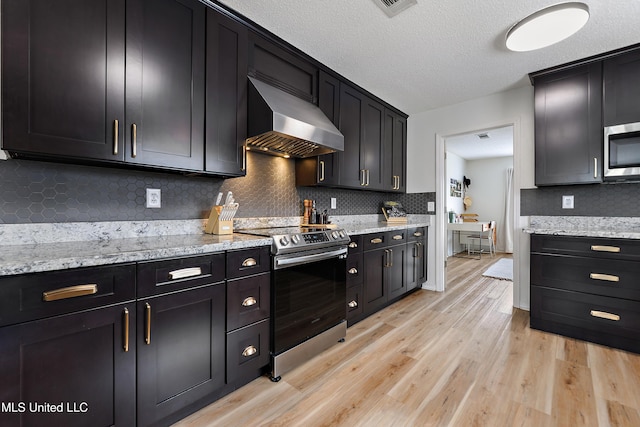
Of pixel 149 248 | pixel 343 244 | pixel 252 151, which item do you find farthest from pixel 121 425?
pixel 252 151

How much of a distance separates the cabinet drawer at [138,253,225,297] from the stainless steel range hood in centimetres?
97

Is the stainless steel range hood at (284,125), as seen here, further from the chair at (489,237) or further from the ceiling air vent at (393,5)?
the chair at (489,237)

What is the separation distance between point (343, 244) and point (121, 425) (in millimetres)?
1673

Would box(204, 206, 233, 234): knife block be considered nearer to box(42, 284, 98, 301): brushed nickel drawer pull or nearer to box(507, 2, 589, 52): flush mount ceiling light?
box(42, 284, 98, 301): brushed nickel drawer pull

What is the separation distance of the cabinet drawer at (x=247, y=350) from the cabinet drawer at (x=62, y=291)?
0.65 m

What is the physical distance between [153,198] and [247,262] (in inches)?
31.8

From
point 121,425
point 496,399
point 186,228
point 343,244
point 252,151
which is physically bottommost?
point 496,399

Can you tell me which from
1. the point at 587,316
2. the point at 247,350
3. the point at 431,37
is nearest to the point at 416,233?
the point at 587,316

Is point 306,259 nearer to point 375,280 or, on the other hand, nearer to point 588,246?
point 375,280

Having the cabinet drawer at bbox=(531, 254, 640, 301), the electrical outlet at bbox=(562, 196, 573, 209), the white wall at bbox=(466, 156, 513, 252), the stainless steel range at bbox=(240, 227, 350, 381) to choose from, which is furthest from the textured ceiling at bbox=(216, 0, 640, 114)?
the white wall at bbox=(466, 156, 513, 252)

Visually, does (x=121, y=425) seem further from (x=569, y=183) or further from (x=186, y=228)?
(x=569, y=183)

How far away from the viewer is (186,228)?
1981 mm

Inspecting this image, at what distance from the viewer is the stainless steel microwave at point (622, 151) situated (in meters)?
2.34

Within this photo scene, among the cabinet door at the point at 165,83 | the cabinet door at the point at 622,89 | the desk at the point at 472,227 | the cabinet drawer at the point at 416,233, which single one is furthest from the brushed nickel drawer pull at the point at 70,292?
the desk at the point at 472,227
